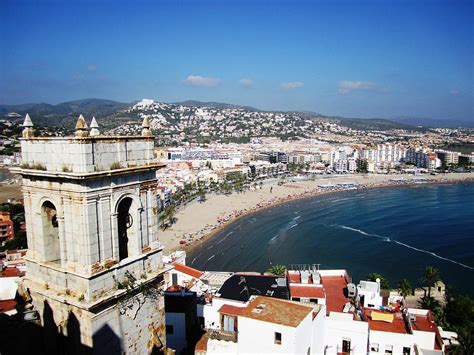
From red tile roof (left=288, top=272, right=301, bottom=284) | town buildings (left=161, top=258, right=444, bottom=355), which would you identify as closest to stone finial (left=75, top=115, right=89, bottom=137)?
town buildings (left=161, top=258, right=444, bottom=355)

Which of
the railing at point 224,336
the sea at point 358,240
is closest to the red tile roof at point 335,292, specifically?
the railing at point 224,336

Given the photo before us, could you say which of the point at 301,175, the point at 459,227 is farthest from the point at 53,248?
the point at 301,175

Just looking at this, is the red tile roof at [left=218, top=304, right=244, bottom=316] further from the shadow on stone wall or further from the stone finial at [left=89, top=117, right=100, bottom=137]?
the stone finial at [left=89, top=117, right=100, bottom=137]

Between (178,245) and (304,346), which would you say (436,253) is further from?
(304,346)

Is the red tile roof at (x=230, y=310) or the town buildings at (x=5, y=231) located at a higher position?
the red tile roof at (x=230, y=310)

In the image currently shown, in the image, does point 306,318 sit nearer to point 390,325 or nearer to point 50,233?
point 50,233

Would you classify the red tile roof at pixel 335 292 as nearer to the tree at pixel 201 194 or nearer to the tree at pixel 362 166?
the tree at pixel 201 194

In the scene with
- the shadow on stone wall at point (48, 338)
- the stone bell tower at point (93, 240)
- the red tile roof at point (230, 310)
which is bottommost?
the red tile roof at point (230, 310)
